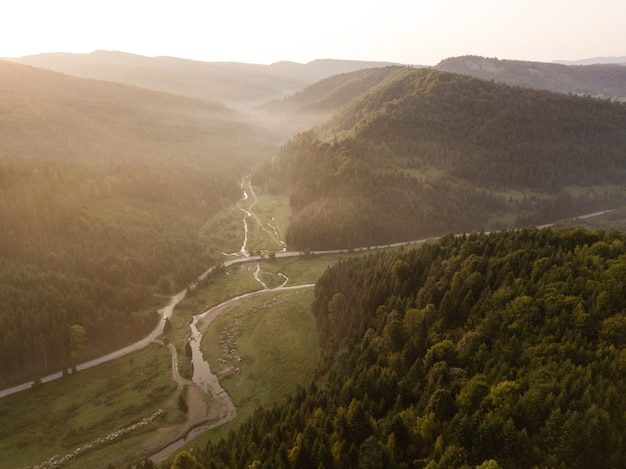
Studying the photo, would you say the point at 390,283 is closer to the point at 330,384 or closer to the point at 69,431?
the point at 330,384

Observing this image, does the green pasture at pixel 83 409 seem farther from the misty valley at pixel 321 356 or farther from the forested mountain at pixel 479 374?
the forested mountain at pixel 479 374

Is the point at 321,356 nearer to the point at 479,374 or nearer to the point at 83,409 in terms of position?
the point at 479,374

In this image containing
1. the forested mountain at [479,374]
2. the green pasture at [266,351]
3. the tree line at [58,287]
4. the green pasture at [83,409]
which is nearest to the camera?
the forested mountain at [479,374]

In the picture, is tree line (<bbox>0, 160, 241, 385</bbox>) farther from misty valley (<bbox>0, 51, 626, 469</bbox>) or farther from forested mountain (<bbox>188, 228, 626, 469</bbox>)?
forested mountain (<bbox>188, 228, 626, 469</bbox>)

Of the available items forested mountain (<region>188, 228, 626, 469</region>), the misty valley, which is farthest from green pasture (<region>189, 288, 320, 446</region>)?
forested mountain (<region>188, 228, 626, 469</region>)

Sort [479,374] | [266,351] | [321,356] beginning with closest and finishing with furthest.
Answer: [479,374], [321,356], [266,351]

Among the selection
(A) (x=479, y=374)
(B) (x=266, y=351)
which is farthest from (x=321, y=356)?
(A) (x=479, y=374)

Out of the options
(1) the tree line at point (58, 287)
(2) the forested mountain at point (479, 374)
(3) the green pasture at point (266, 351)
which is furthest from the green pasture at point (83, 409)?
(2) the forested mountain at point (479, 374)
